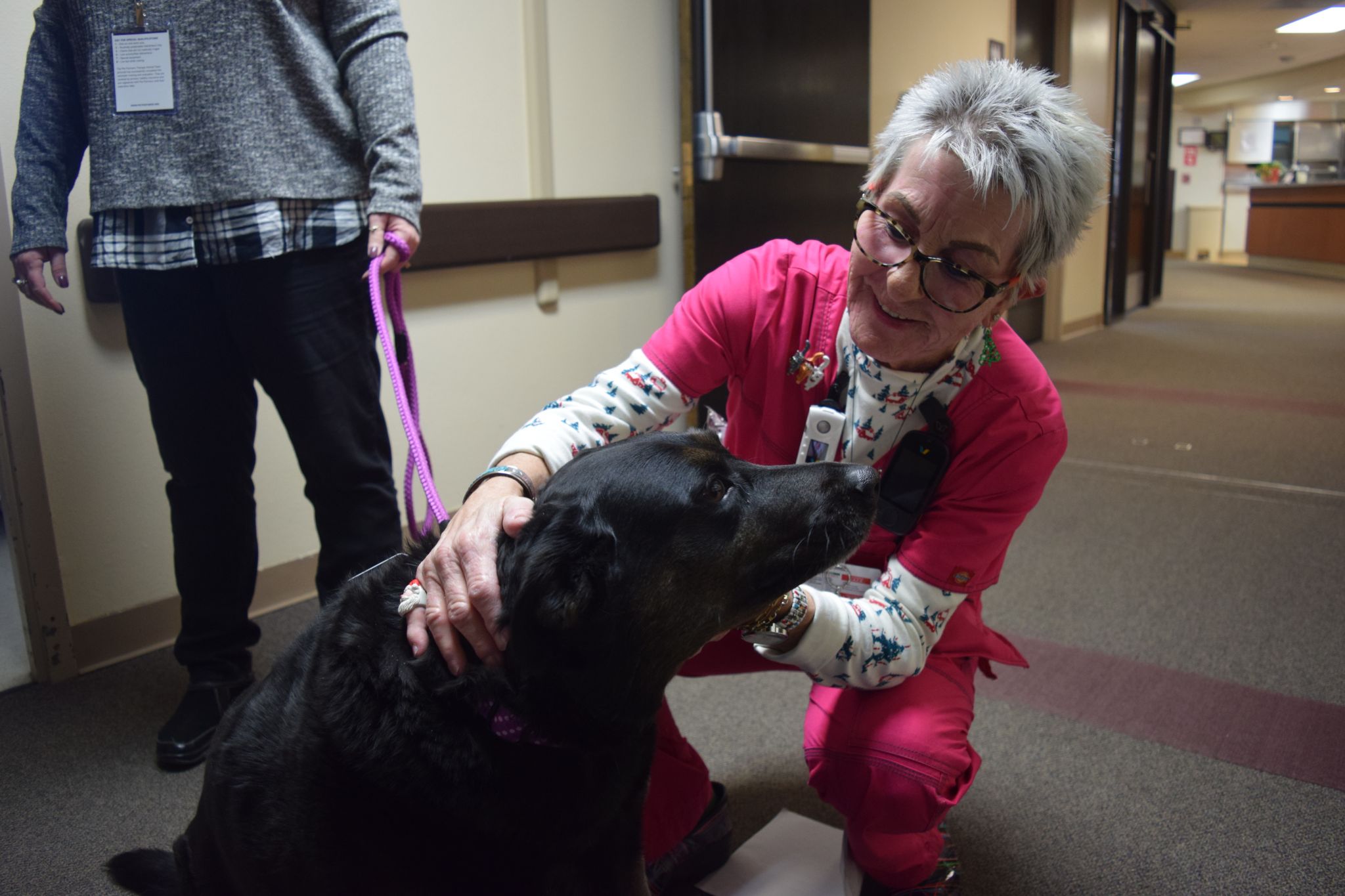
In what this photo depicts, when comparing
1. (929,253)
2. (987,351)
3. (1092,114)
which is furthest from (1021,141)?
(1092,114)

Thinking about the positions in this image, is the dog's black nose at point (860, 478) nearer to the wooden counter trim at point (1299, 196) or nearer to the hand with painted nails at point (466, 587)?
the hand with painted nails at point (466, 587)

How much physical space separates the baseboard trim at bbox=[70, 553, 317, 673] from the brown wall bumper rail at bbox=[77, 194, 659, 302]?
92 centimetres

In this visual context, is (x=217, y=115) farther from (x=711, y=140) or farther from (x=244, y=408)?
(x=711, y=140)

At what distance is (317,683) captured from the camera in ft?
3.10

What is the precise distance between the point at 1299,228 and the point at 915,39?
23.1ft


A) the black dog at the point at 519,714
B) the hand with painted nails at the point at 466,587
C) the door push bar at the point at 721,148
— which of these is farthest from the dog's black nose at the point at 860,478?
the door push bar at the point at 721,148

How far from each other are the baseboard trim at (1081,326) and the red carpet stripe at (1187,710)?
5.41 m

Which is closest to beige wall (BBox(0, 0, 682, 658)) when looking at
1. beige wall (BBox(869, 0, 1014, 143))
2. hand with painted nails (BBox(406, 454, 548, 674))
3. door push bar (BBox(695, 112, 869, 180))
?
door push bar (BBox(695, 112, 869, 180))

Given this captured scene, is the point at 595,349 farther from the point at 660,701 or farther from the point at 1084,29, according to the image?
the point at 1084,29

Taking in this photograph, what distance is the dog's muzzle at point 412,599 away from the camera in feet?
3.10

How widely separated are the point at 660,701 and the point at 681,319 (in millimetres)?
600

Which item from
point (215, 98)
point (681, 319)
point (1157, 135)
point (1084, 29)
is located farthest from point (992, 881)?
point (1157, 135)

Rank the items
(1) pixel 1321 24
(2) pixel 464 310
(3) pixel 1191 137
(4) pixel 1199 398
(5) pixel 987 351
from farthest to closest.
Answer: (3) pixel 1191 137 → (4) pixel 1199 398 → (1) pixel 1321 24 → (2) pixel 464 310 → (5) pixel 987 351

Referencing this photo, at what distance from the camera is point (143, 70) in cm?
152
